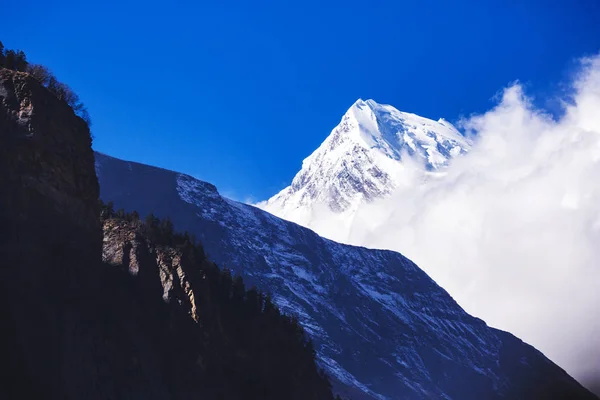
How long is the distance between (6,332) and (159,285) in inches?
1577

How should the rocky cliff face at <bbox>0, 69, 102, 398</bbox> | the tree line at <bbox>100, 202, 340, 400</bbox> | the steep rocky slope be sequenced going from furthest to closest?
the tree line at <bbox>100, 202, 340, 400</bbox> < the steep rocky slope < the rocky cliff face at <bbox>0, 69, 102, 398</bbox>

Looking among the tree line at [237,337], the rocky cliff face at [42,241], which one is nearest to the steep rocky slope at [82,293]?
the rocky cliff face at [42,241]

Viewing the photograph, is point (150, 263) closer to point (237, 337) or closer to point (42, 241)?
point (237, 337)

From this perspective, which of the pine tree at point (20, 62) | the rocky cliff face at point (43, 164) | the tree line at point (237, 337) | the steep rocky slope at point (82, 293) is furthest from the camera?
the tree line at point (237, 337)

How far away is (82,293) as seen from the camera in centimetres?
7219

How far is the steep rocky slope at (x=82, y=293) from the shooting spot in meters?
62.1

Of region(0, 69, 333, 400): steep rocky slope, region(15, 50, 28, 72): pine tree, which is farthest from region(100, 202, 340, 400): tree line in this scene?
region(15, 50, 28, 72): pine tree

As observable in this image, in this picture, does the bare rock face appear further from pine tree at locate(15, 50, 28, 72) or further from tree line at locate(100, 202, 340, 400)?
pine tree at locate(15, 50, 28, 72)

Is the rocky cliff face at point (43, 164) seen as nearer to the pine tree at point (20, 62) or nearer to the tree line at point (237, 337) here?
the pine tree at point (20, 62)

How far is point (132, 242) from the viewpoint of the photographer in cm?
9794

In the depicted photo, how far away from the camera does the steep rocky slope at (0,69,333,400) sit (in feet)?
204

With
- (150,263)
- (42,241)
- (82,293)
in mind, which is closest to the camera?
(42,241)

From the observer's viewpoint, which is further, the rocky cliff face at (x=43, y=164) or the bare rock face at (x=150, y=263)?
the bare rock face at (x=150, y=263)

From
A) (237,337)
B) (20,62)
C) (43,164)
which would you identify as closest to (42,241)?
(43,164)
